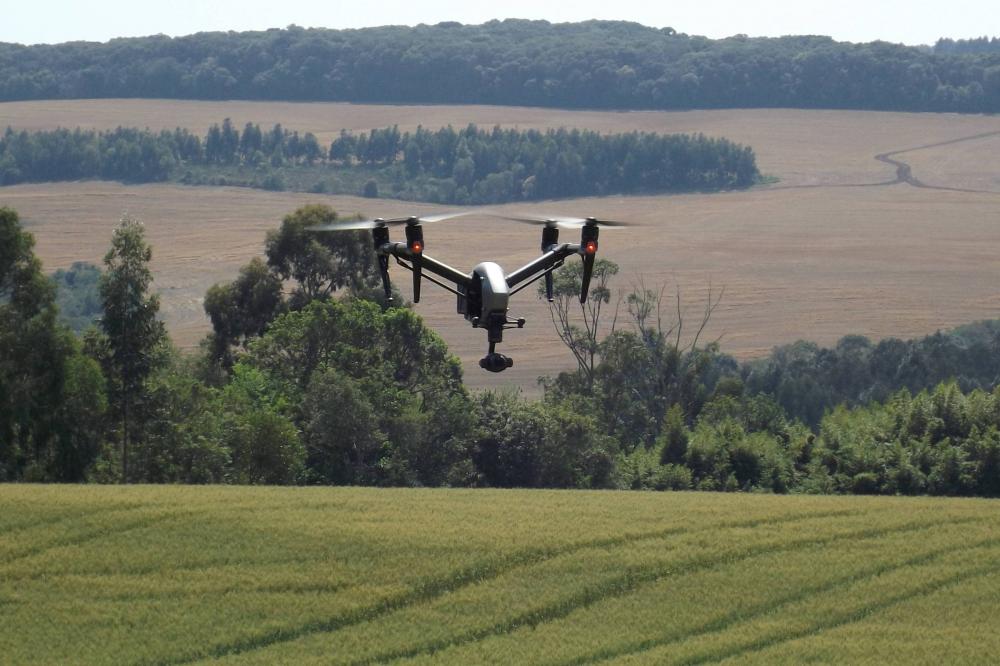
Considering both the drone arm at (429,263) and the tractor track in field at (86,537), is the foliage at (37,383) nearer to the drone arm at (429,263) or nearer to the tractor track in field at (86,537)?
the tractor track in field at (86,537)

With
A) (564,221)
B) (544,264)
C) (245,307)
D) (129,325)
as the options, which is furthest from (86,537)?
(245,307)

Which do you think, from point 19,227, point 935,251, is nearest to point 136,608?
point 19,227

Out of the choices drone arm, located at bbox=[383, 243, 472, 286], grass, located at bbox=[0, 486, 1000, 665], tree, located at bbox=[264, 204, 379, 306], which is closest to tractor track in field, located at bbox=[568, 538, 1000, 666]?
grass, located at bbox=[0, 486, 1000, 665]

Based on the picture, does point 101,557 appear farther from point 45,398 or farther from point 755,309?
point 755,309

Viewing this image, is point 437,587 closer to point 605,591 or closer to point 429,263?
point 605,591

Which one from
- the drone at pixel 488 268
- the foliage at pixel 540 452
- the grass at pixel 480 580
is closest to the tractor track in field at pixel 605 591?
the grass at pixel 480 580

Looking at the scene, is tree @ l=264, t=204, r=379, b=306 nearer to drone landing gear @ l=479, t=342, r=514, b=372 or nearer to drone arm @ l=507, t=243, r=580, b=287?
drone landing gear @ l=479, t=342, r=514, b=372
